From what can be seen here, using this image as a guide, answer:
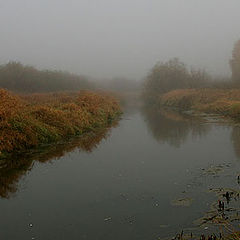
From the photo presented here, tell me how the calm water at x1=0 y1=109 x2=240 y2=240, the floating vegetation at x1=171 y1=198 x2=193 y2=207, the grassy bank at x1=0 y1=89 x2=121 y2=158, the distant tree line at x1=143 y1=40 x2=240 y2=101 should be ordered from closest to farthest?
Answer: the calm water at x1=0 y1=109 x2=240 y2=240 → the floating vegetation at x1=171 y1=198 x2=193 y2=207 → the grassy bank at x1=0 y1=89 x2=121 y2=158 → the distant tree line at x1=143 y1=40 x2=240 y2=101

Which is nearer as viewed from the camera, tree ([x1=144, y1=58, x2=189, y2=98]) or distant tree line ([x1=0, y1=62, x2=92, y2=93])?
distant tree line ([x1=0, y1=62, x2=92, y2=93])

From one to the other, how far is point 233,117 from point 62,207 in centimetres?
2251

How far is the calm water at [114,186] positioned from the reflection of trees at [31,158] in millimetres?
38

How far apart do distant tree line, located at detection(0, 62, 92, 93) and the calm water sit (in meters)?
35.9

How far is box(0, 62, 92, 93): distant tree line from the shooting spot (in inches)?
2154

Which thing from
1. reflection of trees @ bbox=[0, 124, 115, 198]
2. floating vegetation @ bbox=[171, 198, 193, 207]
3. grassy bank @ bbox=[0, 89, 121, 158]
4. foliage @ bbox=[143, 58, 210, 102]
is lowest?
floating vegetation @ bbox=[171, 198, 193, 207]

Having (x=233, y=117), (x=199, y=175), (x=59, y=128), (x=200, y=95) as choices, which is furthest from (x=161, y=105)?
(x=199, y=175)

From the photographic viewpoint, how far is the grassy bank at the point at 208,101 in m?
32.9

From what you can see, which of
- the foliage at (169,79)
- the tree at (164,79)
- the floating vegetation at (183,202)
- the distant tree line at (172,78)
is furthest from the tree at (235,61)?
the floating vegetation at (183,202)

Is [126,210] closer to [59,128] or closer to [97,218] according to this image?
[97,218]

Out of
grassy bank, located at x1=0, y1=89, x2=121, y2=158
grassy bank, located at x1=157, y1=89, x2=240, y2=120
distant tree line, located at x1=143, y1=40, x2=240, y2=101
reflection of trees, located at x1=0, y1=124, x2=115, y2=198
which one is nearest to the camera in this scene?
reflection of trees, located at x1=0, y1=124, x2=115, y2=198

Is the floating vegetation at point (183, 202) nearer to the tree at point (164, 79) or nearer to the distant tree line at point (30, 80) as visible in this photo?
the distant tree line at point (30, 80)

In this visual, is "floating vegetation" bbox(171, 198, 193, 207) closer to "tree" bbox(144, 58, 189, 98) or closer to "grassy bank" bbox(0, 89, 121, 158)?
"grassy bank" bbox(0, 89, 121, 158)

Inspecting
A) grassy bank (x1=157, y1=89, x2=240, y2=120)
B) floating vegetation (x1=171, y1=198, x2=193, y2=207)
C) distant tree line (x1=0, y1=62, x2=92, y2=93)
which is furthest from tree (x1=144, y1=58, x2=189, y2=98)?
floating vegetation (x1=171, y1=198, x2=193, y2=207)
